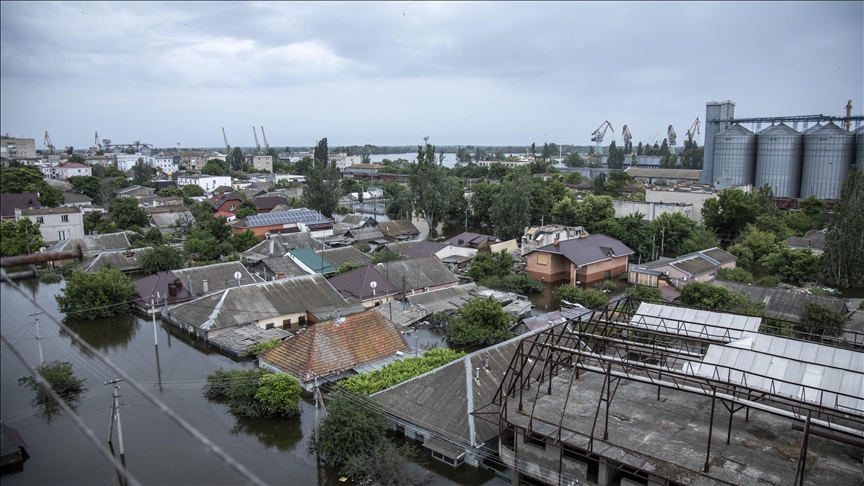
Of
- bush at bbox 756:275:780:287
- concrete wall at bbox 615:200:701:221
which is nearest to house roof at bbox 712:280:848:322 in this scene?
bush at bbox 756:275:780:287

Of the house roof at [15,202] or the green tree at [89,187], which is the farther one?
the green tree at [89,187]

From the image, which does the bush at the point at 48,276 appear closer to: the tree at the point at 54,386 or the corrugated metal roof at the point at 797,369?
the tree at the point at 54,386

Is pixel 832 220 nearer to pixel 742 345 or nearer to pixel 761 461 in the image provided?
pixel 742 345

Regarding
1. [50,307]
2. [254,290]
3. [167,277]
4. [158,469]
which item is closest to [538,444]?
[158,469]

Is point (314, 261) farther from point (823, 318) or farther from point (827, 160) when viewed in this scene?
point (827, 160)

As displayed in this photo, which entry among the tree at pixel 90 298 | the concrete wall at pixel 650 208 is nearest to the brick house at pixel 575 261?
Answer: the concrete wall at pixel 650 208

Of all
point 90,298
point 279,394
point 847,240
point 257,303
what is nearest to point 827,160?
point 847,240
